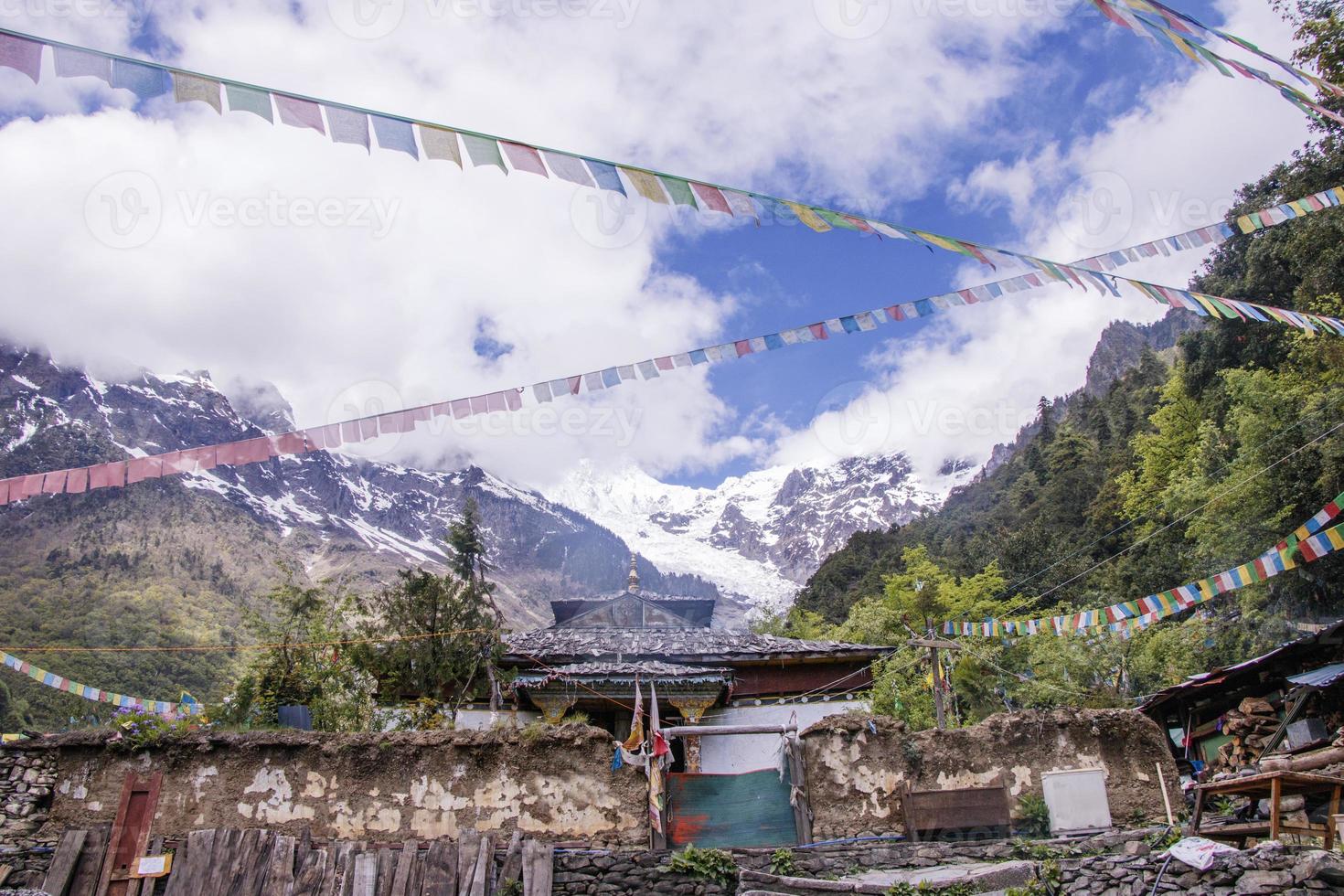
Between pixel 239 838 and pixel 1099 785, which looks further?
pixel 1099 785

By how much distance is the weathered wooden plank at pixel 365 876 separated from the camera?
872 cm

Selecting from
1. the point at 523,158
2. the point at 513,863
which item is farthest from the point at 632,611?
the point at 523,158

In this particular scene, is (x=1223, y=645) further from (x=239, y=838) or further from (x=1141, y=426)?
(x=1141, y=426)

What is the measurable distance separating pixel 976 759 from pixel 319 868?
7.61 meters

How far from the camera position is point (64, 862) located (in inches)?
354

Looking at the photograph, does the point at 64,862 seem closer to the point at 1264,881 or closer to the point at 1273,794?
the point at 1264,881

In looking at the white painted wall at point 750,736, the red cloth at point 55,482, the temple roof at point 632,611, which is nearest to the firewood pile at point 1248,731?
the white painted wall at point 750,736

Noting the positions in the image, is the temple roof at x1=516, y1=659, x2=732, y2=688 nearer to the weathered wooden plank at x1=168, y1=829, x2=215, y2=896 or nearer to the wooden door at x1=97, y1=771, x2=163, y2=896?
the wooden door at x1=97, y1=771, x2=163, y2=896

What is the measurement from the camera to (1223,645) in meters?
23.8

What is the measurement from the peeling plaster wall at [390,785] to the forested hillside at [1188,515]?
11690mm

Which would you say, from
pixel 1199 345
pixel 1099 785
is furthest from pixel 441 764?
pixel 1199 345

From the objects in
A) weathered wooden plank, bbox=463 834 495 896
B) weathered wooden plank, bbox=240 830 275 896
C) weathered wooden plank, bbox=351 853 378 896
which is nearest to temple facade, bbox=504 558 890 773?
weathered wooden plank, bbox=463 834 495 896

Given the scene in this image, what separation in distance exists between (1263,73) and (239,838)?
1296cm

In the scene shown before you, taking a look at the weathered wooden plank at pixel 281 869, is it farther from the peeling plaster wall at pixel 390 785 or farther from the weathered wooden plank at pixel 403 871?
the weathered wooden plank at pixel 403 871
